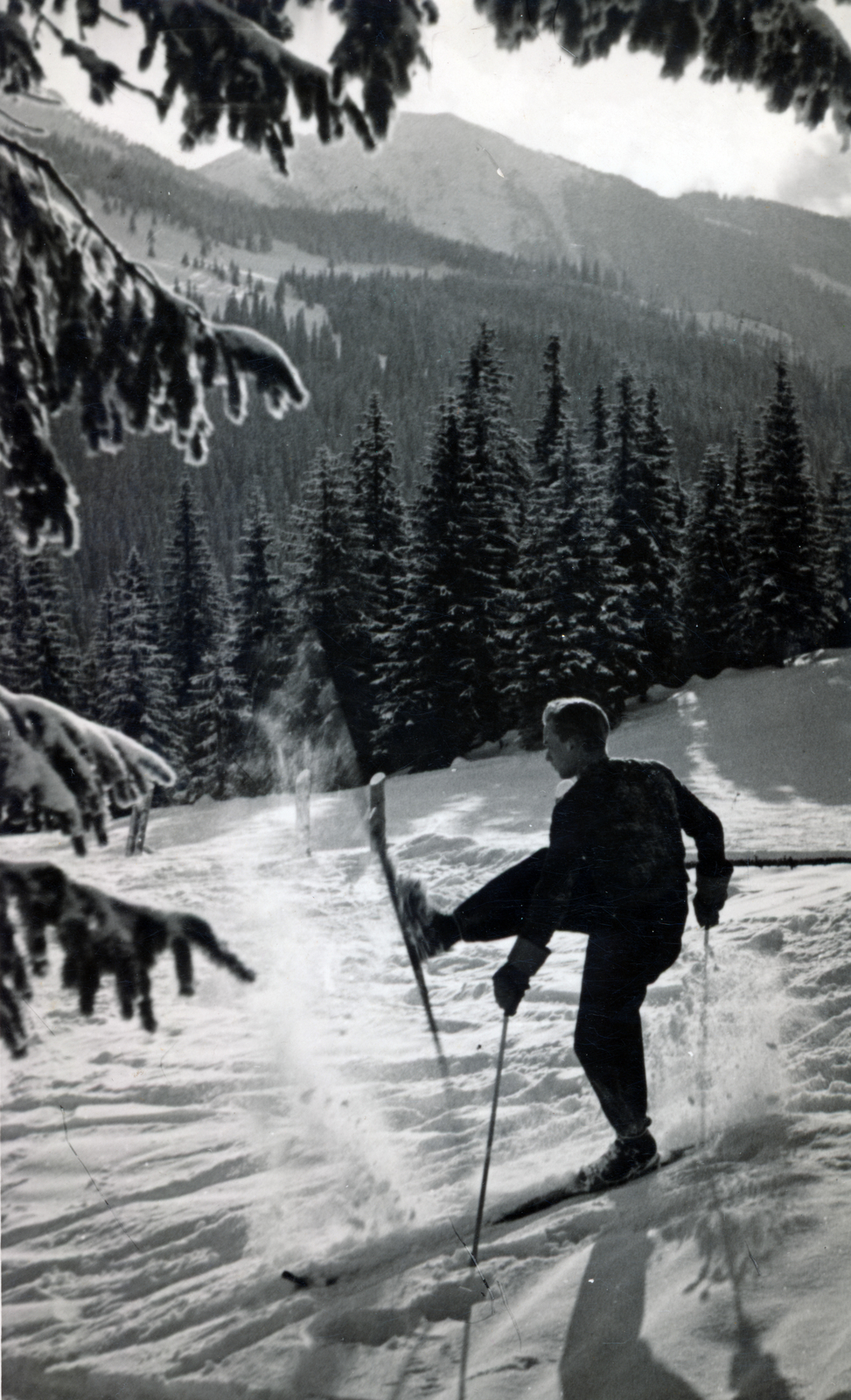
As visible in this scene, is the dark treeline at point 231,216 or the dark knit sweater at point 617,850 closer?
the dark knit sweater at point 617,850

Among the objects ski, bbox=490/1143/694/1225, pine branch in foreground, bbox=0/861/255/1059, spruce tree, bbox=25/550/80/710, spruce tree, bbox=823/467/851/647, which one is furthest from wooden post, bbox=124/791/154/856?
spruce tree, bbox=823/467/851/647

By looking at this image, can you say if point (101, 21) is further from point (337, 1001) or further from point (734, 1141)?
point (734, 1141)

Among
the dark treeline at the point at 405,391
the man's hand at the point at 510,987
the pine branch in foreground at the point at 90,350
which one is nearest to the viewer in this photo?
the man's hand at the point at 510,987

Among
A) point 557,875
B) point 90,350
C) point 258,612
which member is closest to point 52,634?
point 258,612

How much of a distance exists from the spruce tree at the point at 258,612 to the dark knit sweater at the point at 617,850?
0.98m

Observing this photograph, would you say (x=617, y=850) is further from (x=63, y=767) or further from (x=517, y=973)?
(x=63, y=767)

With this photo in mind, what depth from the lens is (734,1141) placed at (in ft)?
8.54

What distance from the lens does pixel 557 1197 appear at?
8.50 ft

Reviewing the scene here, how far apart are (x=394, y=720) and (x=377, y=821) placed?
0.31m

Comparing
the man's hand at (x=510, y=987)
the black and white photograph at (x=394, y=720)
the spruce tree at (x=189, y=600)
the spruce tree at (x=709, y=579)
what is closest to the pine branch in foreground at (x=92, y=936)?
the black and white photograph at (x=394, y=720)

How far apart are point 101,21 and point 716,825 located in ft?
9.96

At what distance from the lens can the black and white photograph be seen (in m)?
2.56

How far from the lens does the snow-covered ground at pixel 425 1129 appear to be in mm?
2453

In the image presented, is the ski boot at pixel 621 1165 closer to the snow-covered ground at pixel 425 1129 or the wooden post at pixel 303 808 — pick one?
the snow-covered ground at pixel 425 1129
